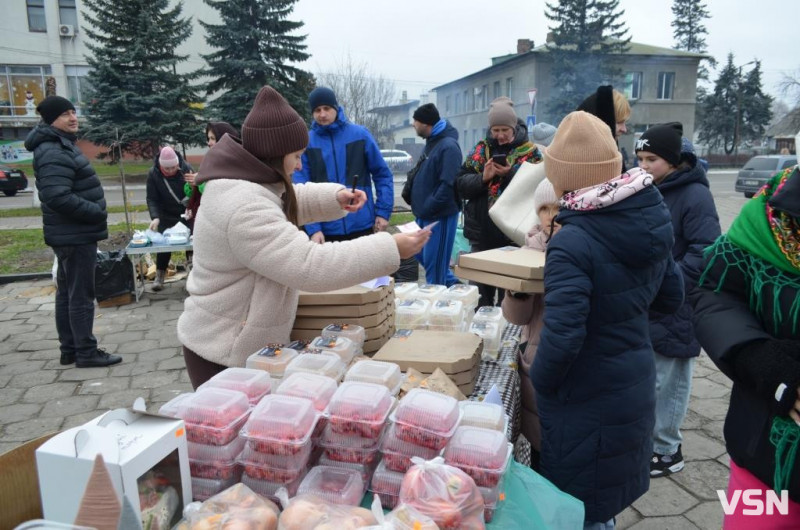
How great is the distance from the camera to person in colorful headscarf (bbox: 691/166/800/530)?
5.36 ft

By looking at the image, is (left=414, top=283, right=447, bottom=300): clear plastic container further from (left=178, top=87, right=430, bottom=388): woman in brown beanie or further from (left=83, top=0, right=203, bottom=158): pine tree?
(left=83, top=0, right=203, bottom=158): pine tree

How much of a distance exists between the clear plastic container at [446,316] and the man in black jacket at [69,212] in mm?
3431

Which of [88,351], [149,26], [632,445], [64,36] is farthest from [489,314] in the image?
[64,36]

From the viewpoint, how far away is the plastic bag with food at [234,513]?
1.29 metres

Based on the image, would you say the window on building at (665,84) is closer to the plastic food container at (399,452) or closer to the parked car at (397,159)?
the parked car at (397,159)

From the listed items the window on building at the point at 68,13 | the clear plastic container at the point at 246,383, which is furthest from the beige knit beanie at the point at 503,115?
the window on building at the point at 68,13

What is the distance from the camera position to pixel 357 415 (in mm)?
1569

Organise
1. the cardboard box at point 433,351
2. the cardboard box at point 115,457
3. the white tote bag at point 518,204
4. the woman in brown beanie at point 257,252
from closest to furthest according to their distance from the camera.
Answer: the cardboard box at point 115,457
the woman in brown beanie at point 257,252
the cardboard box at point 433,351
the white tote bag at point 518,204

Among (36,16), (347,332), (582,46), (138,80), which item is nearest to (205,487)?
(347,332)

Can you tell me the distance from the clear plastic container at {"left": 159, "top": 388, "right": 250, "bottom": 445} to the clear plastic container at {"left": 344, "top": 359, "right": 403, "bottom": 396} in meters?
0.42

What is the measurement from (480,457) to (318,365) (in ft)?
2.39

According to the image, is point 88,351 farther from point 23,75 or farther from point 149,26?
point 23,75

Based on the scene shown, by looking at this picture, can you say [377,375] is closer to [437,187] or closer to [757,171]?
[437,187]

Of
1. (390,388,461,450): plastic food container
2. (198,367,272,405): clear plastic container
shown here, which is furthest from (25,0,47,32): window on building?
(390,388,461,450): plastic food container
